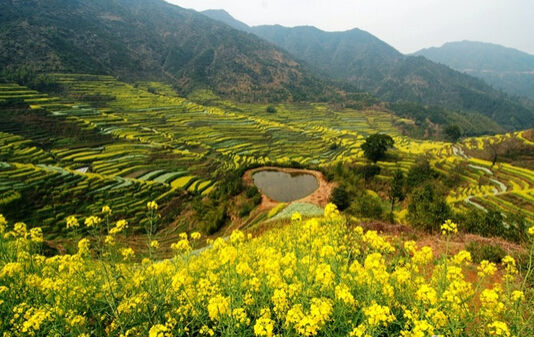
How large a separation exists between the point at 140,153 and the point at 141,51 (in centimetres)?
12803

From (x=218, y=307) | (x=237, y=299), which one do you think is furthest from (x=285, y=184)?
(x=218, y=307)

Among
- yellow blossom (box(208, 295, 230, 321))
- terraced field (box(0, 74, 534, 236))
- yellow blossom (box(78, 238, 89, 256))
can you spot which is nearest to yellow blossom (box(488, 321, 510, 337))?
yellow blossom (box(208, 295, 230, 321))

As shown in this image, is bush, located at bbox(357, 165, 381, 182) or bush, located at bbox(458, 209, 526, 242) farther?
bush, located at bbox(357, 165, 381, 182)

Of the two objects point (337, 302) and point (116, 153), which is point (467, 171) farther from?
point (116, 153)

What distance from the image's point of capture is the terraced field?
24.5 m

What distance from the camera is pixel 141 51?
138 meters

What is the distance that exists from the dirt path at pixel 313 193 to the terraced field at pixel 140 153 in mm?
2209

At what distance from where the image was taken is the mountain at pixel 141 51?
79.0 meters

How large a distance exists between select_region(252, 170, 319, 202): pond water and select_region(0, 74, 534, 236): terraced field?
2.92 metres

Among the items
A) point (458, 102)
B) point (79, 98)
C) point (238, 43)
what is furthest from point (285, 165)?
point (458, 102)

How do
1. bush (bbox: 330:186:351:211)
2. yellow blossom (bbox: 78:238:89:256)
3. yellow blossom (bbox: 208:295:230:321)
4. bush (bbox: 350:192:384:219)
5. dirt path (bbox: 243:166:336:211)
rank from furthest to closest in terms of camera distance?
dirt path (bbox: 243:166:336:211) → bush (bbox: 330:186:351:211) → bush (bbox: 350:192:384:219) → yellow blossom (bbox: 78:238:89:256) → yellow blossom (bbox: 208:295:230:321)

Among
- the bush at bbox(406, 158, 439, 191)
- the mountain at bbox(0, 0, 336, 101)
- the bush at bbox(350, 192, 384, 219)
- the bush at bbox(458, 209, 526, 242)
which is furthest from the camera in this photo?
the mountain at bbox(0, 0, 336, 101)

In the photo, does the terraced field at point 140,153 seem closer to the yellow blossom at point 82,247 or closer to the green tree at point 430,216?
the green tree at point 430,216

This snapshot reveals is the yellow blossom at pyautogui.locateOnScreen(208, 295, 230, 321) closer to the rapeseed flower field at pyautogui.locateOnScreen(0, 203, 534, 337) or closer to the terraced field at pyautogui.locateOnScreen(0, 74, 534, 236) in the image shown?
the rapeseed flower field at pyautogui.locateOnScreen(0, 203, 534, 337)
